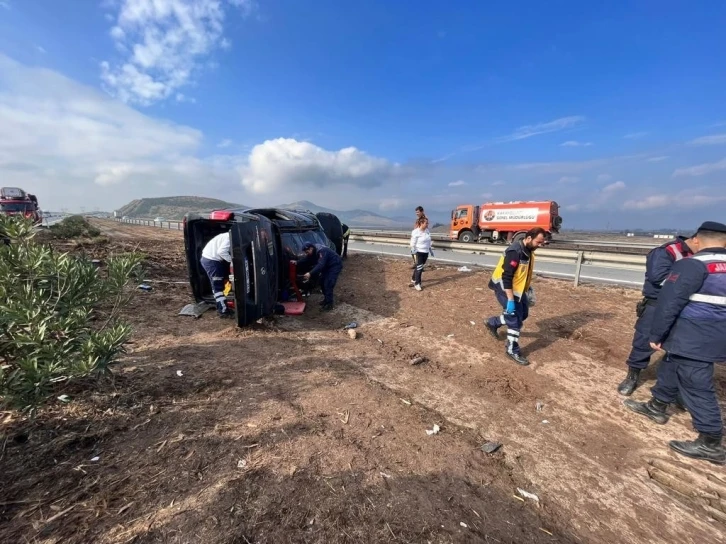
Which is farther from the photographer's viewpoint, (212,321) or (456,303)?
(456,303)

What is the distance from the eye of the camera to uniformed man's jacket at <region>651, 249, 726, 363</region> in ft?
8.46

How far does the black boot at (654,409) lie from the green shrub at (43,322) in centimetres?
450

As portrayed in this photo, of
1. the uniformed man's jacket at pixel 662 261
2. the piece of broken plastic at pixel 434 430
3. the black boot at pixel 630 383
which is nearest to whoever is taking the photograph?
the piece of broken plastic at pixel 434 430

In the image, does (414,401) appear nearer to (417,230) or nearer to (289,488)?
(289,488)

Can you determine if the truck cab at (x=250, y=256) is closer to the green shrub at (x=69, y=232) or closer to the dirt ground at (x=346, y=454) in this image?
the dirt ground at (x=346, y=454)

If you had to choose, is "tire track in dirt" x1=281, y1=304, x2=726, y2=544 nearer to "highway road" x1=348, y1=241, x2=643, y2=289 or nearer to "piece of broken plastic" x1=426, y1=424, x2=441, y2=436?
"piece of broken plastic" x1=426, y1=424, x2=441, y2=436

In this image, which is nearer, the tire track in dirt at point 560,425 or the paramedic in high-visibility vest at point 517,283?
the tire track in dirt at point 560,425

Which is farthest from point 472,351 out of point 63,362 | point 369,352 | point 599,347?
point 63,362

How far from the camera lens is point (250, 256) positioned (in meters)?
4.59

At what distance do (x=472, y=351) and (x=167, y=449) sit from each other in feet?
11.6

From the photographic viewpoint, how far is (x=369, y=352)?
13.9 ft

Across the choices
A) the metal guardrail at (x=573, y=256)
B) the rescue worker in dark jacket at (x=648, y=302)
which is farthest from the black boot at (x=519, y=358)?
the metal guardrail at (x=573, y=256)

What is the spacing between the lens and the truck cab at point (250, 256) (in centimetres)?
433

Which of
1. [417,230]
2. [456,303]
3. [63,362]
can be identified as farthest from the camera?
[417,230]
